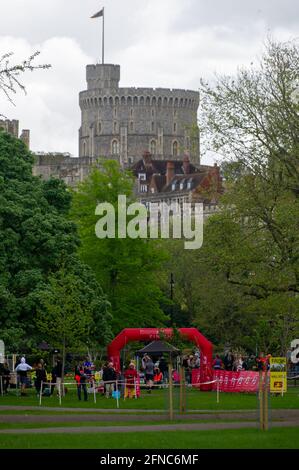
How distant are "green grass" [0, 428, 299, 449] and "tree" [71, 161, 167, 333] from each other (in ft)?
153

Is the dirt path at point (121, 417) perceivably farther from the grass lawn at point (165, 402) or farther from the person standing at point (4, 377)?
the person standing at point (4, 377)

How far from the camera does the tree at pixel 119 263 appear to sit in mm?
85250

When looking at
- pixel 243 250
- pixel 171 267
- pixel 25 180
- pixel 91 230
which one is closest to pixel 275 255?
pixel 243 250

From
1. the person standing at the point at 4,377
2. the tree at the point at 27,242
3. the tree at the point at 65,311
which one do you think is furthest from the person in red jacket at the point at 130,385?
the person standing at the point at 4,377

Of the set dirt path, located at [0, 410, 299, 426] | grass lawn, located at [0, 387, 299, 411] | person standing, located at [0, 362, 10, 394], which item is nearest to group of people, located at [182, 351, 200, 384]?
grass lawn, located at [0, 387, 299, 411]

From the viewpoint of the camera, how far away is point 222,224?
61.1m

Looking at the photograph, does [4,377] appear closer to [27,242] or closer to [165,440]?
[27,242]

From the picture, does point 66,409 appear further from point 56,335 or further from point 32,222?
point 32,222

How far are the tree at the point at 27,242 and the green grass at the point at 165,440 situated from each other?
23683 millimetres

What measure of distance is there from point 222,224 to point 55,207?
11.9m

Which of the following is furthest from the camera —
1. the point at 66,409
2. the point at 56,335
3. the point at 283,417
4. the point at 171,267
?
the point at 171,267

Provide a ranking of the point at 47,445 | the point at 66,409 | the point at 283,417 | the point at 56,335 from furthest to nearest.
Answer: the point at 56,335 → the point at 66,409 → the point at 283,417 → the point at 47,445

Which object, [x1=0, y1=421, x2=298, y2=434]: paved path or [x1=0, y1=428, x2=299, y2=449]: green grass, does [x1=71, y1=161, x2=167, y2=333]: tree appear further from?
[x1=0, y1=428, x2=299, y2=449]: green grass

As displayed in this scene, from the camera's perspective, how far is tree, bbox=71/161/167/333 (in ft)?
280
